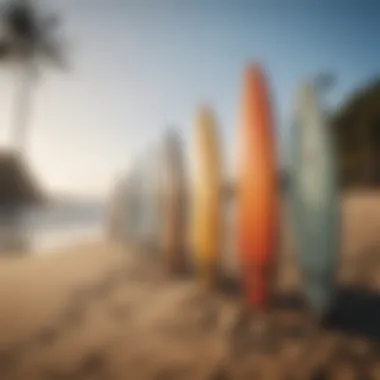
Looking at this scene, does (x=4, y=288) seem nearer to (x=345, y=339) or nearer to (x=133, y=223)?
(x=133, y=223)

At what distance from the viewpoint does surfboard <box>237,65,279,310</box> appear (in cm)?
109

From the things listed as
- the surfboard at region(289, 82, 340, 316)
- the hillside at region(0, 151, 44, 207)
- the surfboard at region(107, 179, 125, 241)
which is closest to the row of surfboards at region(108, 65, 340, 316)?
the surfboard at region(289, 82, 340, 316)

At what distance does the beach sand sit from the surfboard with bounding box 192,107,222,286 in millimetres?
44

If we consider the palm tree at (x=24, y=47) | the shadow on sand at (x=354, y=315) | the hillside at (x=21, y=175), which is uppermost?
the palm tree at (x=24, y=47)

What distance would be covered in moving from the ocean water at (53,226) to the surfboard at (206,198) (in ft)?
1.01

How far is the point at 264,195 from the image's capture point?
1.10m

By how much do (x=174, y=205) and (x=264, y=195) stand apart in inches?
12.5

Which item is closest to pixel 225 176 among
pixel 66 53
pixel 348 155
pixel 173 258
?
pixel 173 258

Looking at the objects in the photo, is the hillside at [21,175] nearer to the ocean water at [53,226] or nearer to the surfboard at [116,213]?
the ocean water at [53,226]

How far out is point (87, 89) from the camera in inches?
50.8

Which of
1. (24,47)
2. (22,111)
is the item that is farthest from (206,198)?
(24,47)

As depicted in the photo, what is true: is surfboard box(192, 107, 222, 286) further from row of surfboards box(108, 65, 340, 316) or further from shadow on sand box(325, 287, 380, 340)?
shadow on sand box(325, 287, 380, 340)

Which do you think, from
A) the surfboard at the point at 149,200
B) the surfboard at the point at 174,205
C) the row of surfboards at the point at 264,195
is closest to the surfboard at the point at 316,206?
the row of surfboards at the point at 264,195

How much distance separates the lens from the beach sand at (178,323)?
96cm
